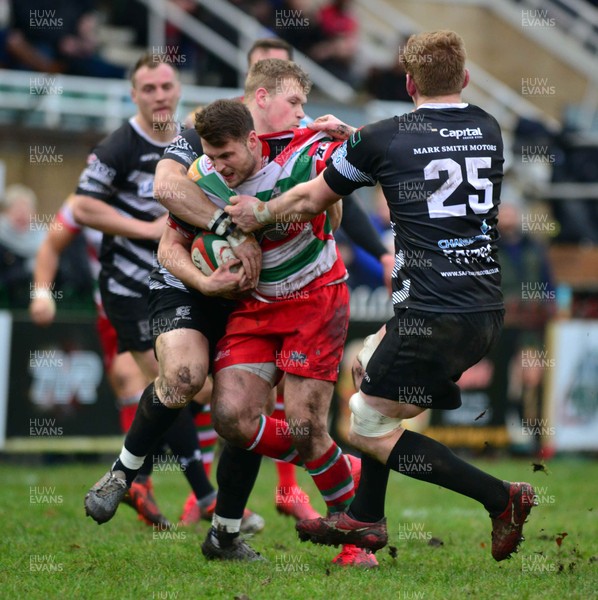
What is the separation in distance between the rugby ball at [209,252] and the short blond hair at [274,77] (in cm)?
90

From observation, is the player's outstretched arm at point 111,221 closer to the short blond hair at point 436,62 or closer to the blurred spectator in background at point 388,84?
the short blond hair at point 436,62

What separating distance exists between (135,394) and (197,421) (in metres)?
0.49

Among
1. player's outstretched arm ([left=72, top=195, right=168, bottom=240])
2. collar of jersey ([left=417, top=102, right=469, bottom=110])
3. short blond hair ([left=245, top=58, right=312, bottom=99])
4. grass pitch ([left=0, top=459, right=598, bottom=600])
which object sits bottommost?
grass pitch ([left=0, top=459, right=598, bottom=600])

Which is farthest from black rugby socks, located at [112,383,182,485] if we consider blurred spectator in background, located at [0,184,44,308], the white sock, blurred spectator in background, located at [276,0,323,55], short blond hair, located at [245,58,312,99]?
blurred spectator in background, located at [276,0,323,55]

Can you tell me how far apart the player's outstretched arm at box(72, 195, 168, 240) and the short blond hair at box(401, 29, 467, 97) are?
2.50 metres

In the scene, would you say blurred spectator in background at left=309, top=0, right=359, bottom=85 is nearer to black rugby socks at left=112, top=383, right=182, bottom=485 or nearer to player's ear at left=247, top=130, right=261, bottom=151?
player's ear at left=247, top=130, right=261, bottom=151


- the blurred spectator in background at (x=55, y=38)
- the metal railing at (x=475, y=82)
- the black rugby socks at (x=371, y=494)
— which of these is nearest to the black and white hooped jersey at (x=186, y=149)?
the black rugby socks at (x=371, y=494)

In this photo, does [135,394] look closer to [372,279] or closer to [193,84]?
[372,279]

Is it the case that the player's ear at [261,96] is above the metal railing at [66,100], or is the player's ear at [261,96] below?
below

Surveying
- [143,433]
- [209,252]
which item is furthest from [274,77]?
[143,433]

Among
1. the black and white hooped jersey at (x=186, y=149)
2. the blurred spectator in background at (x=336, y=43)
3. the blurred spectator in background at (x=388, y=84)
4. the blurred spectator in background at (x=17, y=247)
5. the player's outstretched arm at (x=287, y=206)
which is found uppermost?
the blurred spectator in background at (x=336, y=43)

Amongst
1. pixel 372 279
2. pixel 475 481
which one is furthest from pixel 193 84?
pixel 475 481

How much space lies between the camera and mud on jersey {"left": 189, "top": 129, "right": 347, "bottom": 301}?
600 centimetres

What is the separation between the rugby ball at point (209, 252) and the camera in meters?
5.91
